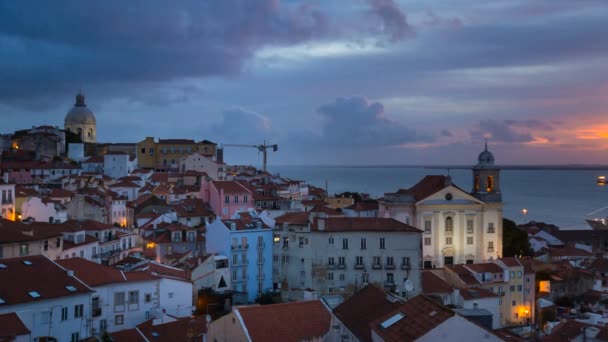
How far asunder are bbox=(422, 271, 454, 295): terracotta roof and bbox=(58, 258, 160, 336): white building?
17.0 metres

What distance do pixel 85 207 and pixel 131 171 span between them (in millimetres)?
31404

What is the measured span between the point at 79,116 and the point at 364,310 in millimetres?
89500

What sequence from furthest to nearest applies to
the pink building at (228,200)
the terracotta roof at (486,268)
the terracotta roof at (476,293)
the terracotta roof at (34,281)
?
the pink building at (228,200)
the terracotta roof at (486,268)
the terracotta roof at (476,293)
the terracotta roof at (34,281)

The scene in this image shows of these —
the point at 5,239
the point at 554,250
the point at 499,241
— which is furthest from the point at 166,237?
the point at 554,250

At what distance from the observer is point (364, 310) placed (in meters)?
19.8

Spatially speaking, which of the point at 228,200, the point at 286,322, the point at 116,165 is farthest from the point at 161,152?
the point at 286,322

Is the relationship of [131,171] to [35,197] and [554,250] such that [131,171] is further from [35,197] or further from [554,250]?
[554,250]

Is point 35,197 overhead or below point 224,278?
overhead

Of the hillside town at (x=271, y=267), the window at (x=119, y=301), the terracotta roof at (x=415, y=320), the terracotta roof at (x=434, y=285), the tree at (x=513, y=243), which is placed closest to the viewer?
the terracotta roof at (x=415, y=320)

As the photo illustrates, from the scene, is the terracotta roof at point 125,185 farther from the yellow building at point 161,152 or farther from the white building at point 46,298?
the white building at point 46,298

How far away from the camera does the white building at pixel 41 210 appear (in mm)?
45156

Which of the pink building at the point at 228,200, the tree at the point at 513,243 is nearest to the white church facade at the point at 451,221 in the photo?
the tree at the point at 513,243

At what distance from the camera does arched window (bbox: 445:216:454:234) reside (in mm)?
51875

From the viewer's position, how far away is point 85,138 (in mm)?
100750
